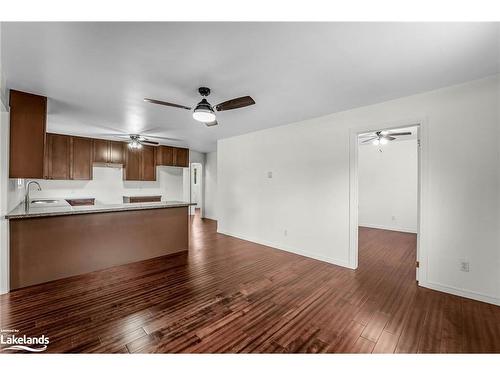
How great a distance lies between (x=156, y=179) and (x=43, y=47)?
5.31 metres

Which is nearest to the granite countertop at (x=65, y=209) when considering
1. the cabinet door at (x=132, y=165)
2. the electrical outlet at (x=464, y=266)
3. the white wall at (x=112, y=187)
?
the white wall at (x=112, y=187)

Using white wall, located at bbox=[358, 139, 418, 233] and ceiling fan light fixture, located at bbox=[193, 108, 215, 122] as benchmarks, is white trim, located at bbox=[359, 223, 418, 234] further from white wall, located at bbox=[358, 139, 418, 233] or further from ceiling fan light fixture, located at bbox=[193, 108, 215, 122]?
ceiling fan light fixture, located at bbox=[193, 108, 215, 122]

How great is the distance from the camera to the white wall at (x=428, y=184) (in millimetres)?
2324

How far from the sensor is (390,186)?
20.1 feet

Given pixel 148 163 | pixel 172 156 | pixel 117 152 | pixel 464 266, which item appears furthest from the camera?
pixel 172 156

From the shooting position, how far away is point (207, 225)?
6.69 metres

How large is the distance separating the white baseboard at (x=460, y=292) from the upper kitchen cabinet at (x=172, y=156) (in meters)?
6.50

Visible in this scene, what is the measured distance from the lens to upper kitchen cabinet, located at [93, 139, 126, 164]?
5.57 metres

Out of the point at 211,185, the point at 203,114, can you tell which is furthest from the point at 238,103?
the point at 211,185

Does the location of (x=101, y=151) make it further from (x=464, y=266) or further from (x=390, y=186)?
(x=390, y=186)

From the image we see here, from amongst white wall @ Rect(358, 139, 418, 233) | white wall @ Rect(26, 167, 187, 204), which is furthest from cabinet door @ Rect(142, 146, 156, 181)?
white wall @ Rect(358, 139, 418, 233)

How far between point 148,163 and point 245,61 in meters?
5.40

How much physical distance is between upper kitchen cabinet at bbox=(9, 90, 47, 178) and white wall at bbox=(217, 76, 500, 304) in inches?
138
